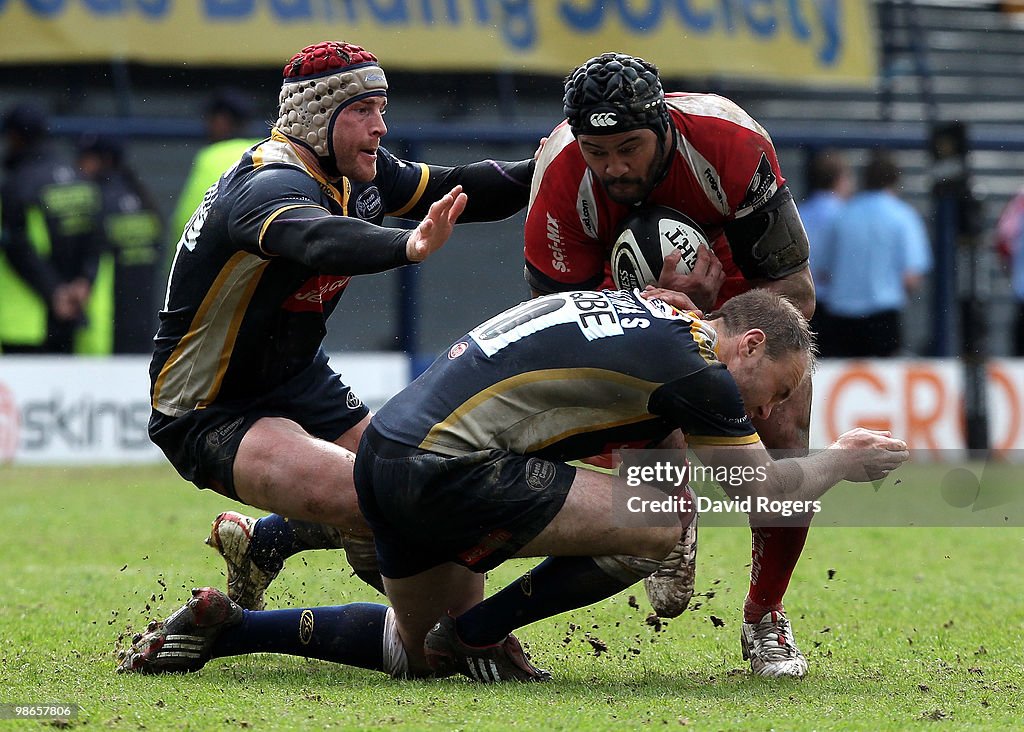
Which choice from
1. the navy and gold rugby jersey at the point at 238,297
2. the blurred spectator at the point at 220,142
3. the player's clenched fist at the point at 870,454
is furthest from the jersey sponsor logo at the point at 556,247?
the blurred spectator at the point at 220,142

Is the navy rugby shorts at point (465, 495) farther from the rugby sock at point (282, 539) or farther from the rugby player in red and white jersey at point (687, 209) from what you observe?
the rugby sock at point (282, 539)

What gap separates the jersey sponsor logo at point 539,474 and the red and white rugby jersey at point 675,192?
44.1 inches

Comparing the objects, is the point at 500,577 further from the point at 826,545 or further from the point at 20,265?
the point at 20,265

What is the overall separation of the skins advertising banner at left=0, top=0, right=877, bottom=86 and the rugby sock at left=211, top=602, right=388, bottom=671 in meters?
9.44

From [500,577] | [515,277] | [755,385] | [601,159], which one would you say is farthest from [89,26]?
[755,385]

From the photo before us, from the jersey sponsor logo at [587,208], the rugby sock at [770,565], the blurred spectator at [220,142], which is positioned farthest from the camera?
the blurred spectator at [220,142]

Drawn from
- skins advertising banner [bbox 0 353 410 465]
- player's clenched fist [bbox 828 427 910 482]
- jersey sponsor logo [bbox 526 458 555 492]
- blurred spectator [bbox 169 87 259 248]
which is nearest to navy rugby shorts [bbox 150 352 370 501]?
jersey sponsor logo [bbox 526 458 555 492]

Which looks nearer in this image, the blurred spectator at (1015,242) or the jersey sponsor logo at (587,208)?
the jersey sponsor logo at (587,208)

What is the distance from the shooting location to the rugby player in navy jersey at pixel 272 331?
4.82 metres

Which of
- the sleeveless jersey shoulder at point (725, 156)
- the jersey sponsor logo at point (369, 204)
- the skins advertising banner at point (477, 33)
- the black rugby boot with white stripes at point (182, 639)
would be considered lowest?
the black rugby boot with white stripes at point (182, 639)

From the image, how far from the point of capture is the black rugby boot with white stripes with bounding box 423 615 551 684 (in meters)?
4.58

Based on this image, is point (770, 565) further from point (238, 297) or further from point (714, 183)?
point (238, 297)

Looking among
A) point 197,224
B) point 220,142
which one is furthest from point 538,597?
point 220,142

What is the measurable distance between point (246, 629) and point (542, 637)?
1.16 m
